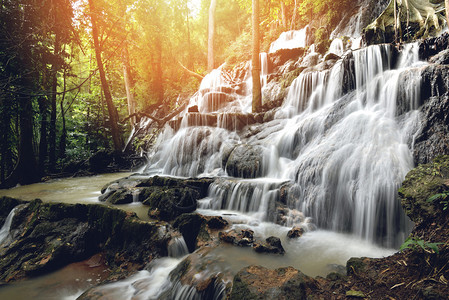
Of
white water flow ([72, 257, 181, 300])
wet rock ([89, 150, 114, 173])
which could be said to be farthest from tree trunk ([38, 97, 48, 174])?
white water flow ([72, 257, 181, 300])

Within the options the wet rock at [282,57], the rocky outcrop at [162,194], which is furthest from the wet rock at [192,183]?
the wet rock at [282,57]

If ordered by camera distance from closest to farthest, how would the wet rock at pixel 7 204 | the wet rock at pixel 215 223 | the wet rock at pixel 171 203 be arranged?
the wet rock at pixel 215 223, the wet rock at pixel 171 203, the wet rock at pixel 7 204

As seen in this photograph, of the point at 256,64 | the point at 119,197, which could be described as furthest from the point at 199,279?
the point at 256,64

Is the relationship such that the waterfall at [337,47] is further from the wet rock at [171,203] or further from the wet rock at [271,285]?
the wet rock at [271,285]

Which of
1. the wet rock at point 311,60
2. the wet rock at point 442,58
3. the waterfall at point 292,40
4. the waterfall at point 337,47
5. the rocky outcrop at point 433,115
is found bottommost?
the rocky outcrop at point 433,115

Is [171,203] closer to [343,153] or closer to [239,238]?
[239,238]

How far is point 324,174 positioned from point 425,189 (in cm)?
204

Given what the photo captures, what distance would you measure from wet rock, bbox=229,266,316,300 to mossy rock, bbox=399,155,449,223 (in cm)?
143

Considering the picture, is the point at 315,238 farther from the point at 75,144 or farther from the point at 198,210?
the point at 75,144

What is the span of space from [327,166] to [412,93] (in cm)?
259

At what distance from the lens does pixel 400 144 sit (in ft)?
14.4

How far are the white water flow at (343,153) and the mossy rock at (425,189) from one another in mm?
817

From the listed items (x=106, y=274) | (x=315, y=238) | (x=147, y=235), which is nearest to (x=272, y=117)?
(x=315, y=238)

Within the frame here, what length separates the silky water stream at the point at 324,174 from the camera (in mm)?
3143
